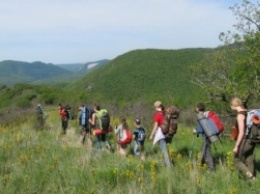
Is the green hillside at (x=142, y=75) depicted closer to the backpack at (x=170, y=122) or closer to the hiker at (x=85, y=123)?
the hiker at (x=85, y=123)

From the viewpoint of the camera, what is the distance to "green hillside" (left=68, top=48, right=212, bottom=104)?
4277 inches

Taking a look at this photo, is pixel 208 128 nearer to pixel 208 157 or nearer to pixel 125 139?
pixel 208 157

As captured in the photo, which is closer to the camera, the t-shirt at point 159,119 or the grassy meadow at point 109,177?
the grassy meadow at point 109,177

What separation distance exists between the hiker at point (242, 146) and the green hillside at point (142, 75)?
89.8 metres

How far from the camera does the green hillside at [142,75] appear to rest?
108644mm

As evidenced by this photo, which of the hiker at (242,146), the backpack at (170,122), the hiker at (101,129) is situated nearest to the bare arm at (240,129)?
the hiker at (242,146)

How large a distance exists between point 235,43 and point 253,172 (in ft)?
27.2

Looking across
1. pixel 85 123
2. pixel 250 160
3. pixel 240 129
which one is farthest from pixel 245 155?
pixel 85 123

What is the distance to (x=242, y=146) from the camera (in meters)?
7.21

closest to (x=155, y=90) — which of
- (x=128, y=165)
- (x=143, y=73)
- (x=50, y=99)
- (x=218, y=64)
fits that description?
(x=143, y=73)

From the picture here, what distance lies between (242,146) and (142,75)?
113 meters

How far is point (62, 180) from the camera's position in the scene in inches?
285

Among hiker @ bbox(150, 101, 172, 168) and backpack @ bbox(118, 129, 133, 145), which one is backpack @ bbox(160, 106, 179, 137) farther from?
backpack @ bbox(118, 129, 133, 145)

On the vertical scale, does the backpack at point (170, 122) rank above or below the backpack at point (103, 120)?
above
